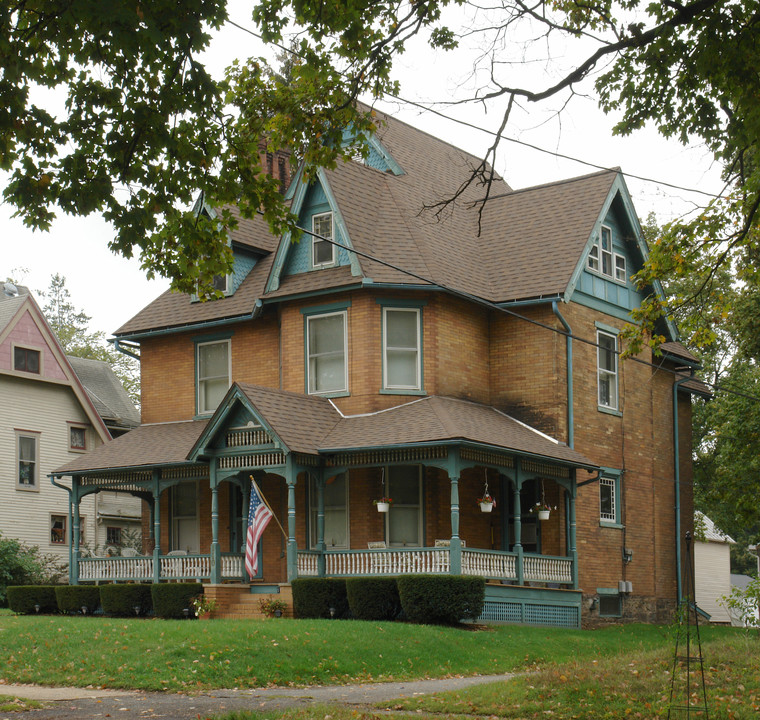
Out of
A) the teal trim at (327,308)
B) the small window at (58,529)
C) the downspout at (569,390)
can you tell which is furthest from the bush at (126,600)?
the small window at (58,529)

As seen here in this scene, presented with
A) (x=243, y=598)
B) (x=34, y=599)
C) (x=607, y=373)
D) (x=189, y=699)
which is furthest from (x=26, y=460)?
(x=189, y=699)

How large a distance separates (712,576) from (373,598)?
29389mm

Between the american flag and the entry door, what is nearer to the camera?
the american flag

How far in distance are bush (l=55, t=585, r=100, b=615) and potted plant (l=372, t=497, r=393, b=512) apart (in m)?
7.10

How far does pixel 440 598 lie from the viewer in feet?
71.9

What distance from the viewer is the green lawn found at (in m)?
13.3

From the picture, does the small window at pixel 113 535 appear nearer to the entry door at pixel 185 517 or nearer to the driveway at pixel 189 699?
the entry door at pixel 185 517

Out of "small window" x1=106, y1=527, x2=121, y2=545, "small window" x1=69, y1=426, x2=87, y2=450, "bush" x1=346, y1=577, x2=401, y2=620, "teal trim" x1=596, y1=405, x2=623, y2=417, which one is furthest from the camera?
"small window" x1=106, y1=527, x2=121, y2=545

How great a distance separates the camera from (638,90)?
15.9 m

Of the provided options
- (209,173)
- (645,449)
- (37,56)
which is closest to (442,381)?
(645,449)

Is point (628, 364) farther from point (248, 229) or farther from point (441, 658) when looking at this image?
point (441, 658)

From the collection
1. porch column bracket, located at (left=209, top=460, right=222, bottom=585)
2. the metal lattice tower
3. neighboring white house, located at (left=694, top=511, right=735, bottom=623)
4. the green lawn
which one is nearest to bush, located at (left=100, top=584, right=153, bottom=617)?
porch column bracket, located at (left=209, top=460, right=222, bottom=585)

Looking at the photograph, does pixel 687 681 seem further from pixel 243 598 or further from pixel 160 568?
pixel 160 568

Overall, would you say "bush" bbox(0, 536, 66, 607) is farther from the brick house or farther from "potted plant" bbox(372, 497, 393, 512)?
"potted plant" bbox(372, 497, 393, 512)
